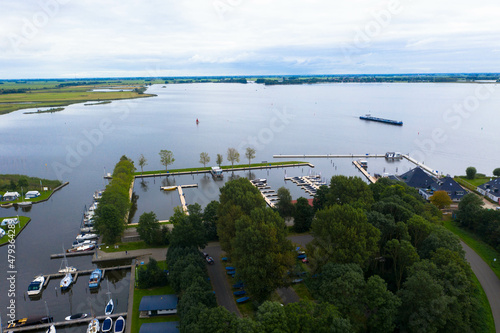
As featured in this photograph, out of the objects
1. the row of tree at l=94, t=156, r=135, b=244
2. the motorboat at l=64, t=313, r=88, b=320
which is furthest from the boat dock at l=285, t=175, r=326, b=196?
the motorboat at l=64, t=313, r=88, b=320

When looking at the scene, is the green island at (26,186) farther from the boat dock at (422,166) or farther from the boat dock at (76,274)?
the boat dock at (422,166)

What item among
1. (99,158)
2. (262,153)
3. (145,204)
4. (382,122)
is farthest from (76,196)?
(382,122)

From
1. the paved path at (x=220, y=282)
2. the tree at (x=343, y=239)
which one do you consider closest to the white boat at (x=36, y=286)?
the paved path at (x=220, y=282)

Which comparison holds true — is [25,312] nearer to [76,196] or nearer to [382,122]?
[76,196]

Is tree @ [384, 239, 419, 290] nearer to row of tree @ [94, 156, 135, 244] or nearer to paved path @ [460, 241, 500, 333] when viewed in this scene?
paved path @ [460, 241, 500, 333]

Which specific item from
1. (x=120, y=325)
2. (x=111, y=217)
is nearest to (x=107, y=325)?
(x=120, y=325)
